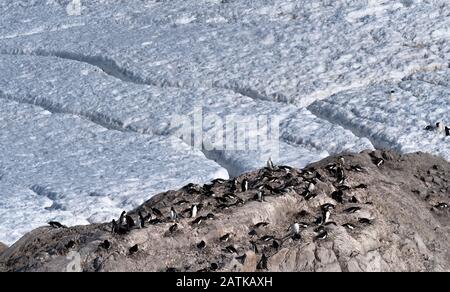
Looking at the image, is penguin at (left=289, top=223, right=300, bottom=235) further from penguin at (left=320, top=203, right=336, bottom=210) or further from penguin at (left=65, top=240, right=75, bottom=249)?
penguin at (left=65, top=240, right=75, bottom=249)

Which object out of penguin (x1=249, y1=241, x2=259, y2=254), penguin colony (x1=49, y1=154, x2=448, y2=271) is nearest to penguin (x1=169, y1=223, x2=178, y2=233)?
penguin colony (x1=49, y1=154, x2=448, y2=271)

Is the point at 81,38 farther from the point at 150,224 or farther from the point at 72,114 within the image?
the point at 150,224

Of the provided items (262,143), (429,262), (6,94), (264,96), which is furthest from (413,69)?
(429,262)

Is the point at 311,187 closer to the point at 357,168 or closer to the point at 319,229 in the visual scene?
the point at 319,229

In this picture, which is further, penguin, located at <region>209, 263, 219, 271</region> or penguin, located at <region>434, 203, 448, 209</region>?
penguin, located at <region>434, 203, 448, 209</region>

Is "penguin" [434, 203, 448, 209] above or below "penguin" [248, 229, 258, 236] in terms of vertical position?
below

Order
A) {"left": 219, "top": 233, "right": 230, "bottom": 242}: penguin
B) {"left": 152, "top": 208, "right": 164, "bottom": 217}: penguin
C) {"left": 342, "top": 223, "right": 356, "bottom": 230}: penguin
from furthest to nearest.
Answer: {"left": 152, "top": 208, "right": 164, "bottom": 217}: penguin → {"left": 342, "top": 223, "right": 356, "bottom": 230}: penguin → {"left": 219, "top": 233, "right": 230, "bottom": 242}: penguin

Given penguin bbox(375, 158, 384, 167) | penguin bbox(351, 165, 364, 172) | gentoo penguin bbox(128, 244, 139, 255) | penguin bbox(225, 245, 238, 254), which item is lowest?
penguin bbox(375, 158, 384, 167)
